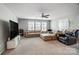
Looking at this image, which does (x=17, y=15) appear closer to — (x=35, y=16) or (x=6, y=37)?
(x=35, y=16)

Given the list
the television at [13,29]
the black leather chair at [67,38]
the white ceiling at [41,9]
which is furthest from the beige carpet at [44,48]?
the white ceiling at [41,9]

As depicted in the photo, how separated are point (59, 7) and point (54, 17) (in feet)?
1.16

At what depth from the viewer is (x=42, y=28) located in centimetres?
236

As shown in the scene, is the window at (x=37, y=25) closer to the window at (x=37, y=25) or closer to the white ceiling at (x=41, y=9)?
the window at (x=37, y=25)

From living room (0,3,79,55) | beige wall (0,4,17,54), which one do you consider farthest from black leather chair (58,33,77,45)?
beige wall (0,4,17,54)

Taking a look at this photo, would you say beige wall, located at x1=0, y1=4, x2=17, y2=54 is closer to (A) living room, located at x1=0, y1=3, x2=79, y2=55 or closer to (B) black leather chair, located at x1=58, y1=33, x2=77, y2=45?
(A) living room, located at x1=0, y1=3, x2=79, y2=55

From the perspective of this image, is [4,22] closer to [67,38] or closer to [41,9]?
[41,9]

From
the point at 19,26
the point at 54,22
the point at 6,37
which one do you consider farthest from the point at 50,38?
the point at 6,37

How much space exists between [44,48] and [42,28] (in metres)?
0.61

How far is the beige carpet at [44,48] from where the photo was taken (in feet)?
6.75

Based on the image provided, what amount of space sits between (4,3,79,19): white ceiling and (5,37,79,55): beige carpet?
804 mm

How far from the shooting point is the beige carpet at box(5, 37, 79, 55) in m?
2.06

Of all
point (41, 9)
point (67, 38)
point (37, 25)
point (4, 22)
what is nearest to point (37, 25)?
point (37, 25)
